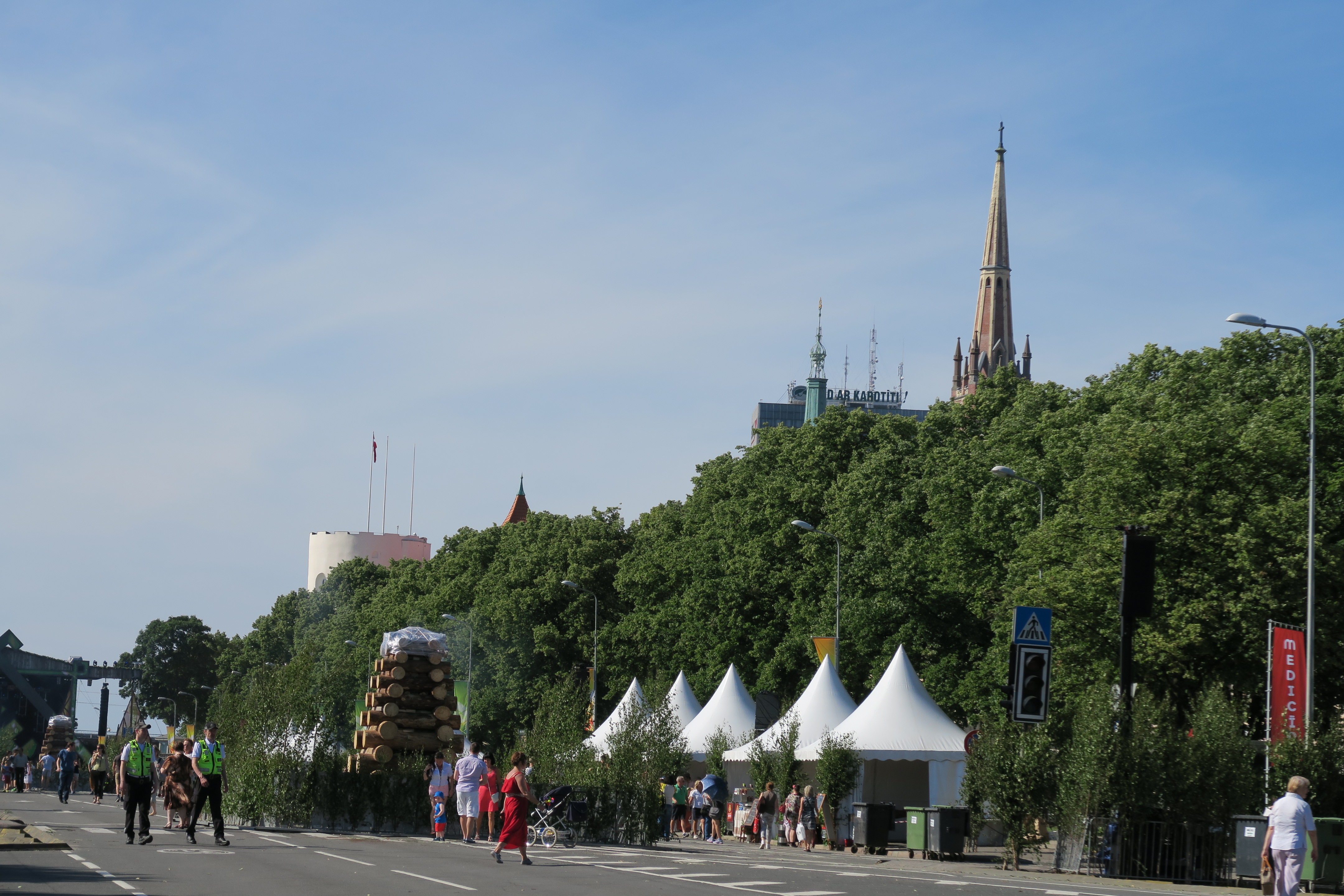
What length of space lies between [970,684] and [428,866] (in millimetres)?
29742

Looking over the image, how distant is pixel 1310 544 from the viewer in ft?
95.7

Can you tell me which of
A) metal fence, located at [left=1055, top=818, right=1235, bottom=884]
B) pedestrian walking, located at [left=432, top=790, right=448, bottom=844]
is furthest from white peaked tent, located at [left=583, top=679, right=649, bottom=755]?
metal fence, located at [left=1055, top=818, right=1235, bottom=884]

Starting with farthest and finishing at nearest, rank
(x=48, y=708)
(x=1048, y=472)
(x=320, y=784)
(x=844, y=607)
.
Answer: (x=48, y=708) < (x=844, y=607) < (x=1048, y=472) < (x=320, y=784)

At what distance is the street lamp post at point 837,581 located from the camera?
47.0m

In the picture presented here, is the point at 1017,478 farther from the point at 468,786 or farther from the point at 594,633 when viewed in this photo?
the point at 594,633

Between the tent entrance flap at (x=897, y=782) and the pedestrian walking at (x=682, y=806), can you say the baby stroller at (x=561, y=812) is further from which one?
the tent entrance flap at (x=897, y=782)

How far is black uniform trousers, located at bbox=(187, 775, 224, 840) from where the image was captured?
74.2ft

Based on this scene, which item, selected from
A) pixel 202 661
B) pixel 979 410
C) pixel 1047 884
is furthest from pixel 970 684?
pixel 202 661

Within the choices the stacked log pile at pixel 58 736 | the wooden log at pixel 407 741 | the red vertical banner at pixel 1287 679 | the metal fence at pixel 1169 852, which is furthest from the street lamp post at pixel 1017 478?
the stacked log pile at pixel 58 736

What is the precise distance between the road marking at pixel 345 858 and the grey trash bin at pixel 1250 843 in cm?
1184

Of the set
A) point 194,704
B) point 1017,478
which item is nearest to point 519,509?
point 194,704

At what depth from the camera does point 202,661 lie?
150500mm

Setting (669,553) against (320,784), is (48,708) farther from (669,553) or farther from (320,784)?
(320,784)

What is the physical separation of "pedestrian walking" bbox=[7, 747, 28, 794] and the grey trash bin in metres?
41.0
